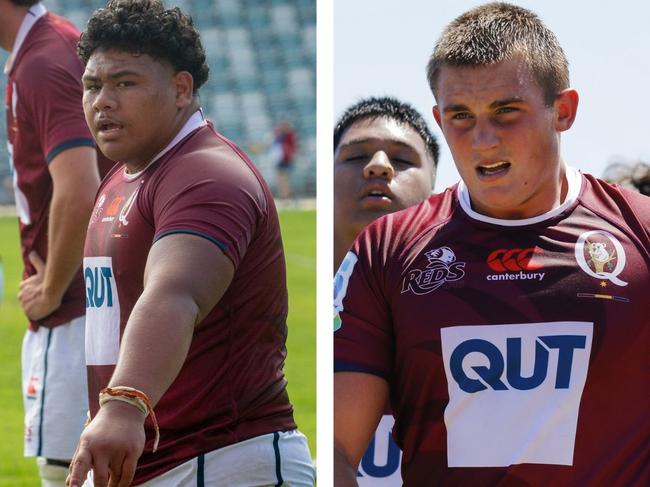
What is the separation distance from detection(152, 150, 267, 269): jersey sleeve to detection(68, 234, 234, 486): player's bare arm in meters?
0.04

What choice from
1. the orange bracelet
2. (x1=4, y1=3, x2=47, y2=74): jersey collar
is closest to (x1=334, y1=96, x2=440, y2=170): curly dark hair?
(x1=4, y1=3, x2=47, y2=74): jersey collar

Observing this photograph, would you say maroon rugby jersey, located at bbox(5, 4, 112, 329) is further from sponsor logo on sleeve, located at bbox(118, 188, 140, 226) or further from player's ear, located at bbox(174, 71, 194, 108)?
sponsor logo on sleeve, located at bbox(118, 188, 140, 226)

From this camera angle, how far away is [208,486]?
110 inches

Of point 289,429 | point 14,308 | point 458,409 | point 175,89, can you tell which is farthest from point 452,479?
point 14,308

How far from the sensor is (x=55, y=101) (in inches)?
149

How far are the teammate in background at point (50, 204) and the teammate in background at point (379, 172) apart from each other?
751 mm

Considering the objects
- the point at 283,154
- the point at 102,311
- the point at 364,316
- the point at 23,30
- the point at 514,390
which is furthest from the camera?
the point at 283,154

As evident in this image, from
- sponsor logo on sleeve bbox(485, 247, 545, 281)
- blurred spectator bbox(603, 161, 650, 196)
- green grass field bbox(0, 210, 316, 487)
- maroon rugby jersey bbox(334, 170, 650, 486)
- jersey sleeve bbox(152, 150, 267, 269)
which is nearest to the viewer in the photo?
jersey sleeve bbox(152, 150, 267, 269)

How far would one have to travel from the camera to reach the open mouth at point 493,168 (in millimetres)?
2813

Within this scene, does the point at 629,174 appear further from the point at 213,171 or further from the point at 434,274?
the point at 213,171

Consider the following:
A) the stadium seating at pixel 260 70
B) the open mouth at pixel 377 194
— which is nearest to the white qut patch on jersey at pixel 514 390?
the open mouth at pixel 377 194

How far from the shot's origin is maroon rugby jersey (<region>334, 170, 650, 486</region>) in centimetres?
271

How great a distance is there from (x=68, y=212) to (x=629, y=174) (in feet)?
5.44

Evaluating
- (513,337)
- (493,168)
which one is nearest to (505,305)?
(513,337)
